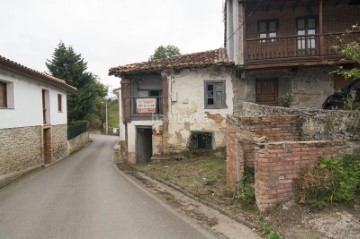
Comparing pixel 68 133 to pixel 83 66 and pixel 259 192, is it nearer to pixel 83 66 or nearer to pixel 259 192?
pixel 83 66

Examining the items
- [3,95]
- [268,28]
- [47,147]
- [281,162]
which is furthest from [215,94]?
[47,147]

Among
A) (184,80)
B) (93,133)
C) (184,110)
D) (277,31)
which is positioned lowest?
(93,133)

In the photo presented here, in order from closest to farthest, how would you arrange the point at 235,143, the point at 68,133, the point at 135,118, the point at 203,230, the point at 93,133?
1. the point at 203,230
2. the point at 235,143
3. the point at 135,118
4. the point at 68,133
5. the point at 93,133

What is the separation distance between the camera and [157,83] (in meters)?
15.8

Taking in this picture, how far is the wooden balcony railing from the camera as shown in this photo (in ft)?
41.3

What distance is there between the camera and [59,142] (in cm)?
2062

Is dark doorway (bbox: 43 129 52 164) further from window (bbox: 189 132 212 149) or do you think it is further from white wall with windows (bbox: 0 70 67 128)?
window (bbox: 189 132 212 149)

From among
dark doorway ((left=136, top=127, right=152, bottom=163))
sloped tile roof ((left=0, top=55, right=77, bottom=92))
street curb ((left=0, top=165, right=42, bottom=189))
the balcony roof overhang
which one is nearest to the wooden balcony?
the balcony roof overhang

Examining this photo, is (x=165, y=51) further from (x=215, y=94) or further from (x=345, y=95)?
Result: (x=345, y=95)

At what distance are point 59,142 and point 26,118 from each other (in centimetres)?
623

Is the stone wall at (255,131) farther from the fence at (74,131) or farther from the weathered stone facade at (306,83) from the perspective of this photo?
the fence at (74,131)

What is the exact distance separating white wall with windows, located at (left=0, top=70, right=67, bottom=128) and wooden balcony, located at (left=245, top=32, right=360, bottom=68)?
10279 mm

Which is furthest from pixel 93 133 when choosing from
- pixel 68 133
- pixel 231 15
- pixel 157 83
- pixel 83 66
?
pixel 231 15

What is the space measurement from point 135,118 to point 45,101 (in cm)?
668
